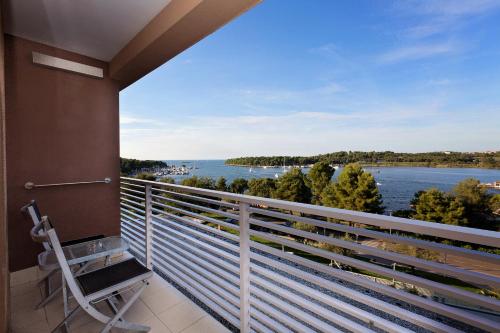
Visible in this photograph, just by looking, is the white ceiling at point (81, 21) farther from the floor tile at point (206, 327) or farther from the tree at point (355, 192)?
the tree at point (355, 192)

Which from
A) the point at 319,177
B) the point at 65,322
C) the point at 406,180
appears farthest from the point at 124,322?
the point at 406,180

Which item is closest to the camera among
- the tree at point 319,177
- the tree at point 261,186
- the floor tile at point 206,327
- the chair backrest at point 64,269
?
the chair backrest at point 64,269

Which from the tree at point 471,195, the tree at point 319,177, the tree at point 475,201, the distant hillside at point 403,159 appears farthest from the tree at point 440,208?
the tree at point 319,177

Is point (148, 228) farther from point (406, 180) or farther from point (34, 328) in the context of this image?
point (406, 180)

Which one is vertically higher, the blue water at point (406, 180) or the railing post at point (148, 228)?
the railing post at point (148, 228)

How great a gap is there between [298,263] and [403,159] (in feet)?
76.9

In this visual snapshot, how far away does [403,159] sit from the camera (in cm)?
2059

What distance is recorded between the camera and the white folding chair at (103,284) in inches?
55.8

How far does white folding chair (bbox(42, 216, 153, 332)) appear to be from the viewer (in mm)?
1418

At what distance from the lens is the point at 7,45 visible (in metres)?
2.35

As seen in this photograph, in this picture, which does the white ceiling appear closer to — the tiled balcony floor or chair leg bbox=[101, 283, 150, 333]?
chair leg bbox=[101, 283, 150, 333]

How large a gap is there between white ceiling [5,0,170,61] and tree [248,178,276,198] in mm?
29052

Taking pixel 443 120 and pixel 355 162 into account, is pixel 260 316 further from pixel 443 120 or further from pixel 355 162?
pixel 443 120

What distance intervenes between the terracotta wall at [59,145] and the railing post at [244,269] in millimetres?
2268
